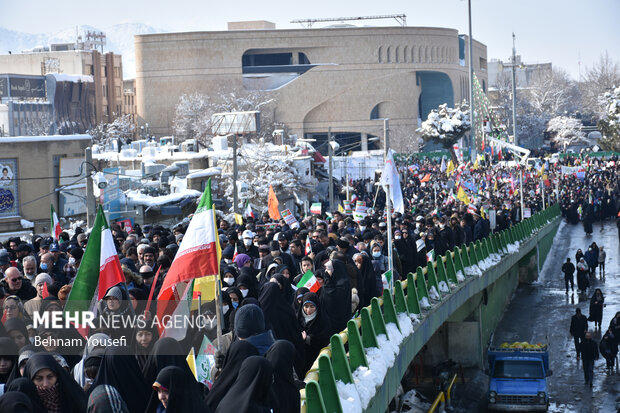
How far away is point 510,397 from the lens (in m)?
19.3

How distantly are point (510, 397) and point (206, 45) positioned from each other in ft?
257

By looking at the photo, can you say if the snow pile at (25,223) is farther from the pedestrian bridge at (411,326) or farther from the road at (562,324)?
the road at (562,324)

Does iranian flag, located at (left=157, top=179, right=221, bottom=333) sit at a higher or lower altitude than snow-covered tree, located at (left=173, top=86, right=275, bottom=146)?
lower

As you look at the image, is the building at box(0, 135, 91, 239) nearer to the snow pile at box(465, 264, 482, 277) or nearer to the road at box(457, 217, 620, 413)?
the road at box(457, 217, 620, 413)

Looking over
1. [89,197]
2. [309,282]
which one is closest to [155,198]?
[89,197]

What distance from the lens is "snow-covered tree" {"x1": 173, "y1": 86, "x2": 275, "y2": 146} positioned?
86.3 m

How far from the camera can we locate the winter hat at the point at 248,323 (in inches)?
273

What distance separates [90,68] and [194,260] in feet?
284

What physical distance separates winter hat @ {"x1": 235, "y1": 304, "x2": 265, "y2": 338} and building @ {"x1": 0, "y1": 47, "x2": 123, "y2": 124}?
3287 inches

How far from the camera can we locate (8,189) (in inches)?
1266

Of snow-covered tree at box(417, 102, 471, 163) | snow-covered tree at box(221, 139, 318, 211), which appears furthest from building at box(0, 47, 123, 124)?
snow-covered tree at box(221, 139, 318, 211)

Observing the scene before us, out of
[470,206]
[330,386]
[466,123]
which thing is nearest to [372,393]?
[330,386]

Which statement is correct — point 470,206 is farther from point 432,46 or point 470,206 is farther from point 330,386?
point 432,46

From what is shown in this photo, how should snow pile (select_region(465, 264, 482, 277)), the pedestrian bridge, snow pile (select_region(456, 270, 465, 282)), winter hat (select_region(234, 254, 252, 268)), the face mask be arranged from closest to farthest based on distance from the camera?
the pedestrian bridge
the face mask
winter hat (select_region(234, 254, 252, 268))
snow pile (select_region(456, 270, 465, 282))
snow pile (select_region(465, 264, 482, 277))
